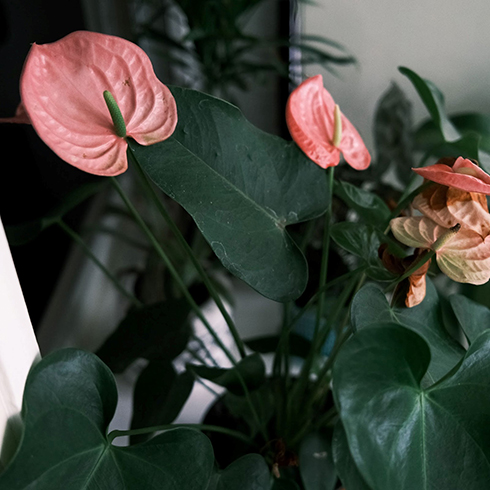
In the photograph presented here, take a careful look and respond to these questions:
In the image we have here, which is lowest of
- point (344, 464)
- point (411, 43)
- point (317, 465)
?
point (317, 465)

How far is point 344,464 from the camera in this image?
367 mm

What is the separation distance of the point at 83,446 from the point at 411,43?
883mm

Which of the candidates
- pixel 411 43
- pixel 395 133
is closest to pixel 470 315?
pixel 395 133

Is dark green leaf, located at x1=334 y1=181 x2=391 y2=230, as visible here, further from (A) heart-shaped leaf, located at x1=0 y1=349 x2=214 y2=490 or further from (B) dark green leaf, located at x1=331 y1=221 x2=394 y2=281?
(A) heart-shaped leaf, located at x1=0 y1=349 x2=214 y2=490

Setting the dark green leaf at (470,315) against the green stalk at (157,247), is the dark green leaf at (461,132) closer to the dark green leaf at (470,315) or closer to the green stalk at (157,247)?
the dark green leaf at (470,315)

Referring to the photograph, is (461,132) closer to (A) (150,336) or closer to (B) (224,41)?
(B) (224,41)

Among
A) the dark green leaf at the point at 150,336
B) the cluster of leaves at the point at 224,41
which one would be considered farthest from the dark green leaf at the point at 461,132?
the dark green leaf at the point at 150,336

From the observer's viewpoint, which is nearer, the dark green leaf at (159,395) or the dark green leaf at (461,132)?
the dark green leaf at (159,395)

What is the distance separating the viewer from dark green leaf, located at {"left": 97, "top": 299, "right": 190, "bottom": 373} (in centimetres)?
56

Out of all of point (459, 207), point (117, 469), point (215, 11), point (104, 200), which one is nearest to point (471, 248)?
point (459, 207)

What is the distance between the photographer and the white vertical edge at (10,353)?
0.33 meters

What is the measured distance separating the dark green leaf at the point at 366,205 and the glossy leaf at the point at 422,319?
79 mm

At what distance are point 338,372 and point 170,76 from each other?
1.29 metres

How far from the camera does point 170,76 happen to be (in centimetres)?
143
